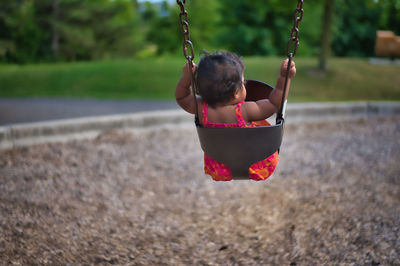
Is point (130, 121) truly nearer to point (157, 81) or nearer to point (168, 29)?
point (157, 81)

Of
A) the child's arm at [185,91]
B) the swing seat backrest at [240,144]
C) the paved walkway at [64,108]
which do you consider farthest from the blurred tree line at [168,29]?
the swing seat backrest at [240,144]

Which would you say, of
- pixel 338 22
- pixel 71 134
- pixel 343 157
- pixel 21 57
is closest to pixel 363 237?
pixel 343 157

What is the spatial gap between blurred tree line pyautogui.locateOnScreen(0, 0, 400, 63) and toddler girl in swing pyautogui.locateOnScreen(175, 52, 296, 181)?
17002mm

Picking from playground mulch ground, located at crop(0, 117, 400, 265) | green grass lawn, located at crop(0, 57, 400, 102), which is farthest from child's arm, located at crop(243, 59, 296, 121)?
green grass lawn, located at crop(0, 57, 400, 102)

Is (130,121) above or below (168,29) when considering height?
below

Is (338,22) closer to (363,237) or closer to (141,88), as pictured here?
(141,88)

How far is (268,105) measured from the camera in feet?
7.06

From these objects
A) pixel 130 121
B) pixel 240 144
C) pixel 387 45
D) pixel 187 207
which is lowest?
pixel 187 207

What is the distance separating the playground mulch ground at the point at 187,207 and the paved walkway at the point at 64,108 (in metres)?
2.21

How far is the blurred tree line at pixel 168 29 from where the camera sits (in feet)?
70.2

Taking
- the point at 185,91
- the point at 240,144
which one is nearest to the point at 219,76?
the point at 185,91

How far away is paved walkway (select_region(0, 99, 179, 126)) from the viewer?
7051 millimetres

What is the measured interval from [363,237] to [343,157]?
219 centimetres

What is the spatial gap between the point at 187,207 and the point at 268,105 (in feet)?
5.73
